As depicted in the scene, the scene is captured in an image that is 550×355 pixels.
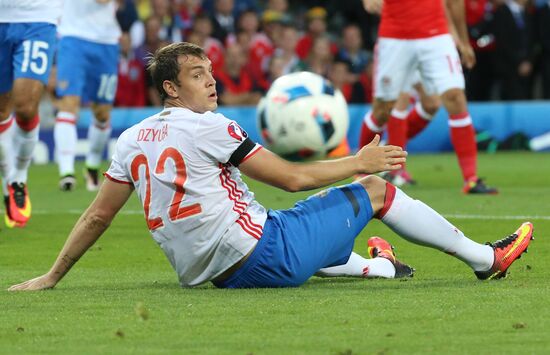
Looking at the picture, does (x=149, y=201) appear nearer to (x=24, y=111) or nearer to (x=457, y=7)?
(x=24, y=111)

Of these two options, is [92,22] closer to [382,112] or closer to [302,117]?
[382,112]

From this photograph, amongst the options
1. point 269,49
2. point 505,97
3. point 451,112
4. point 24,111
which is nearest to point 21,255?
point 24,111

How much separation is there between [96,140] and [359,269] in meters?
7.21

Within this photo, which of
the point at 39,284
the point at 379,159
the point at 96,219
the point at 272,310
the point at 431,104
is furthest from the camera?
the point at 431,104

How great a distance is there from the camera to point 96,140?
1391 centimetres

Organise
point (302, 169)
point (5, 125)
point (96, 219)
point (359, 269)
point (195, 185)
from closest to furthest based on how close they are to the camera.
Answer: point (302, 169) → point (195, 185) → point (96, 219) → point (359, 269) → point (5, 125)

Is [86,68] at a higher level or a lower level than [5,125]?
Result: lower

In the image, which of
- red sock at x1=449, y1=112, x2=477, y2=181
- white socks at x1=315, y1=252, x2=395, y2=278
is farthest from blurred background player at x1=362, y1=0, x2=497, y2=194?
white socks at x1=315, y1=252, x2=395, y2=278

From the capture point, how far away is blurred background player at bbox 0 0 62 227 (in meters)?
10.4

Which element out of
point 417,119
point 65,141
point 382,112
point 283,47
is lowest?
point 283,47

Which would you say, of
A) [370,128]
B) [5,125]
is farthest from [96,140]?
[5,125]

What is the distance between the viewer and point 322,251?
655cm

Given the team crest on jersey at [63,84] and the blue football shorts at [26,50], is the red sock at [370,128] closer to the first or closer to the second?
the team crest on jersey at [63,84]

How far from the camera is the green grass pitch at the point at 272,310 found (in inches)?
204
